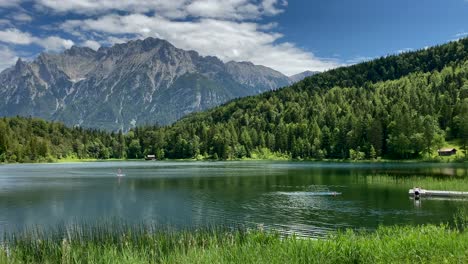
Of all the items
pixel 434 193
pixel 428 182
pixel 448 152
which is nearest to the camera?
pixel 434 193

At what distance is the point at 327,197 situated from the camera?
72812mm

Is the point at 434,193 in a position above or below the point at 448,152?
below

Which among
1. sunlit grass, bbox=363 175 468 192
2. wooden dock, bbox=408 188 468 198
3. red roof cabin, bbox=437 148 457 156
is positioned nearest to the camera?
wooden dock, bbox=408 188 468 198

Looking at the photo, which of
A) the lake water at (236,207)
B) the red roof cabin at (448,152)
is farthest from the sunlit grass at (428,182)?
the red roof cabin at (448,152)

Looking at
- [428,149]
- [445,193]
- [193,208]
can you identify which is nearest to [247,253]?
[193,208]

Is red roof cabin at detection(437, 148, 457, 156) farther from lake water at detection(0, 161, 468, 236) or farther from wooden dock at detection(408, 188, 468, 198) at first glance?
wooden dock at detection(408, 188, 468, 198)

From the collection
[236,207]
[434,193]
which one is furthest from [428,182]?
[236,207]

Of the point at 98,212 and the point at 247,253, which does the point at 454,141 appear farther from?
the point at 247,253

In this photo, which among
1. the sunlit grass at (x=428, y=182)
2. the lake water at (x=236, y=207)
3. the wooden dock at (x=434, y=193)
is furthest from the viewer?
the sunlit grass at (x=428, y=182)

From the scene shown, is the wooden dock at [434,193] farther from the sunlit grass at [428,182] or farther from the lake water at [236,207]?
the sunlit grass at [428,182]

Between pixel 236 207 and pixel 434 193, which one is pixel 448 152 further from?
pixel 236 207

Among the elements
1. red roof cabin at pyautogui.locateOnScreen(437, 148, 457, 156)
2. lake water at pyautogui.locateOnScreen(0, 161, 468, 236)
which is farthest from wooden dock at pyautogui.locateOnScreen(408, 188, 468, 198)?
red roof cabin at pyautogui.locateOnScreen(437, 148, 457, 156)

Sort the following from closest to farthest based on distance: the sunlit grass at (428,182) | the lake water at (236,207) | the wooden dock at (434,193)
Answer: the lake water at (236,207)
the wooden dock at (434,193)
the sunlit grass at (428,182)

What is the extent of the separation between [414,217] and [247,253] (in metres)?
33.0
